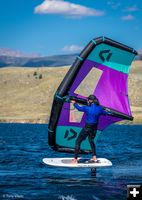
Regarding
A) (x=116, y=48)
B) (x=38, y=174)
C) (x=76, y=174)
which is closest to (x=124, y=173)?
(x=76, y=174)

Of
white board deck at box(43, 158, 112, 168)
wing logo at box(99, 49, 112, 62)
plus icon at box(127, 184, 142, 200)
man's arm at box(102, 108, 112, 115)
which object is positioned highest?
wing logo at box(99, 49, 112, 62)

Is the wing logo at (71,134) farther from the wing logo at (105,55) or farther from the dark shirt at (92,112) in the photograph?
the wing logo at (105,55)

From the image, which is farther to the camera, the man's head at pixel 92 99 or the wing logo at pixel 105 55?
the wing logo at pixel 105 55

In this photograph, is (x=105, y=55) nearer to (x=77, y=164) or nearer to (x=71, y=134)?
(x=71, y=134)

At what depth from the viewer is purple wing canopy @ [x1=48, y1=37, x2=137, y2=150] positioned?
24.8m

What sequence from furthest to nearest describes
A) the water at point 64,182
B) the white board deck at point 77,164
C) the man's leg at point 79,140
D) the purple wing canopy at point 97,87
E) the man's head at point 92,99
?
1. the purple wing canopy at point 97,87
2. the man's leg at point 79,140
3. the man's head at point 92,99
4. the white board deck at point 77,164
5. the water at point 64,182

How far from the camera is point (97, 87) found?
2572 centimetres

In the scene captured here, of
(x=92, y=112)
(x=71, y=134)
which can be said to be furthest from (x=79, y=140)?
(x=71, y=134)

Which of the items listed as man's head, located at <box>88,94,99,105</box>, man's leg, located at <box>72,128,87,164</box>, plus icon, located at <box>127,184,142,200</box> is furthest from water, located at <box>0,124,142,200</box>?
plus icon, located at <box>127,184,142,200</box>

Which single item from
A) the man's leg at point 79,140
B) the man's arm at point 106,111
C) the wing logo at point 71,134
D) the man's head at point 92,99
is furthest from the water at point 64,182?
the man's head at point 92,99

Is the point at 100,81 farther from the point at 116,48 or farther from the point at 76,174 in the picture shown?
the point at 76,174

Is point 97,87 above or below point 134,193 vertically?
above

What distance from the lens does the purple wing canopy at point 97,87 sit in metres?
24.8

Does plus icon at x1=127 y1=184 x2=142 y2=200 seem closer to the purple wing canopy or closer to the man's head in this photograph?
the man's head
